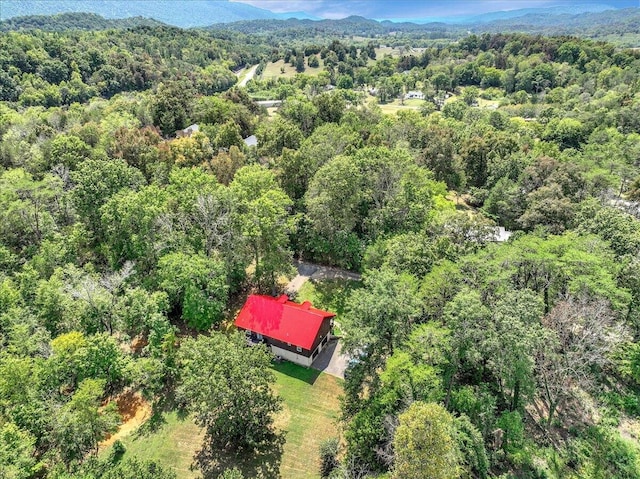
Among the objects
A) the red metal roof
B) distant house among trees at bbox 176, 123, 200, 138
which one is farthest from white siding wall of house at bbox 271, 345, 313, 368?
distant house among trees at bbox 176, 123, 200, 138

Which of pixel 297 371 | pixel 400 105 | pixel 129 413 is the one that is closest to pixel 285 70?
pixel 400 105

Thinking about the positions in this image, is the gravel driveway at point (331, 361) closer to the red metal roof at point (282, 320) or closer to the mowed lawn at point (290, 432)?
the mowed lawn at point (290, 432)

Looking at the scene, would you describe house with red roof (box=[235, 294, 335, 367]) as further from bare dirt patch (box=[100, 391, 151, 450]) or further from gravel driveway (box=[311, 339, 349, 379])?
bare dirt patch (box=[100, 391, 151, 450])

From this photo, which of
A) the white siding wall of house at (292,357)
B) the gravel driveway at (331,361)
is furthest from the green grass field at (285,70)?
the white siding wall of house at (292,357)

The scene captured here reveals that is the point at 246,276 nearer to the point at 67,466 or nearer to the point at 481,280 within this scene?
the point at 67,466

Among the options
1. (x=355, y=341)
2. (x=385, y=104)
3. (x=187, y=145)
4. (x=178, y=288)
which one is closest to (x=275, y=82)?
(x=385, y=104)
